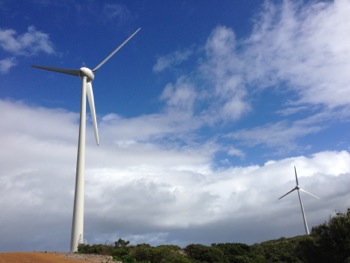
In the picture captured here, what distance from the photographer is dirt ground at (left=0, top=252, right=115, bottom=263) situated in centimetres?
3362

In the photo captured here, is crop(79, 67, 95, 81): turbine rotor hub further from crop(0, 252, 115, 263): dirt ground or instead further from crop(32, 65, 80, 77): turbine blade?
crop(0, 252, 115, 263): dirt ground

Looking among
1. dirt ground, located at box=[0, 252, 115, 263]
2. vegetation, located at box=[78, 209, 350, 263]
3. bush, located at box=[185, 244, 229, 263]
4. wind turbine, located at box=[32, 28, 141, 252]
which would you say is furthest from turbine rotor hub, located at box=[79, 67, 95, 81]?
dirt ground, located at box=[0, 252, 115, 263]

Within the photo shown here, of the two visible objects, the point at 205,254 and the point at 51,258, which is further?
the point at 205,254

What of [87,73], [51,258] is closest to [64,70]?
[87,73]

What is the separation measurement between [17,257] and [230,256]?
90.1 feet

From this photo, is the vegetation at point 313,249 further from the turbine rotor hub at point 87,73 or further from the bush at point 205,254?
the turbine rotor hub at point 87,73

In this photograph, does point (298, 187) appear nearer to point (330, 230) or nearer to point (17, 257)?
point (330, 230)

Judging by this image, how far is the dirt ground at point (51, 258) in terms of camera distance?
33.6 metres

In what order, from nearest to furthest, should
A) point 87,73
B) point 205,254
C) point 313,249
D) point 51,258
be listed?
point 51,258 → point 313,249 → point 205,254 → point 87,73

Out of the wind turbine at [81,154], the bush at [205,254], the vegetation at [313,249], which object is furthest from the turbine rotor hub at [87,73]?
the bush at [205,254]

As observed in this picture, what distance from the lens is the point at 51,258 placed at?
36188 millimetres

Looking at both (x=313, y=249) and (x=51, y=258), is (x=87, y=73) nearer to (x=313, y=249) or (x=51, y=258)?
(x=51, y=258)

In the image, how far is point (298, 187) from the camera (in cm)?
9775

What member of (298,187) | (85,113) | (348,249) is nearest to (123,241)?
(85,113)
